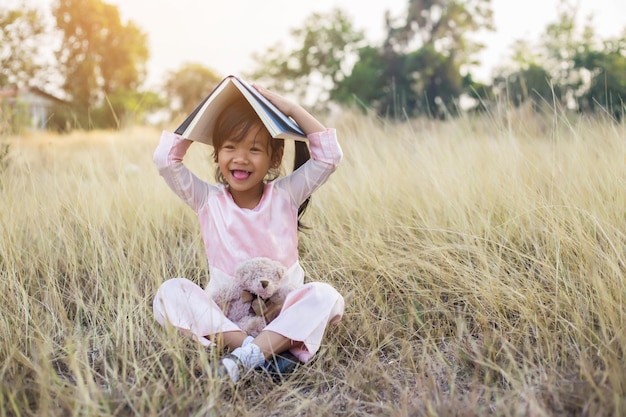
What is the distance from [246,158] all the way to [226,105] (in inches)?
9.6

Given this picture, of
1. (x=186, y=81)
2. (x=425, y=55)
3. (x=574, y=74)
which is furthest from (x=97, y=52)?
(x=574, y=74)

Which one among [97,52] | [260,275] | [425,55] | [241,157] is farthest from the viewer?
[97,52]

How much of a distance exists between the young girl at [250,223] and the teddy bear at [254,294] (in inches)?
1.8

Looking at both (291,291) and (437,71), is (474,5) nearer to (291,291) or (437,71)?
(437,71)

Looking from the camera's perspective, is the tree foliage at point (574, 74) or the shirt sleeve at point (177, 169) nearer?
the shirt sleeve at point (177, 169)

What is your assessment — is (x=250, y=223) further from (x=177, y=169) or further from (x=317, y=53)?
(x=317, y=53)

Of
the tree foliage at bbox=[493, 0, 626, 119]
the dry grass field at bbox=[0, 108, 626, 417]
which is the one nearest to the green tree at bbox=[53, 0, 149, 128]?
the tree foliage at bbox=[493, 0, 626, 119]

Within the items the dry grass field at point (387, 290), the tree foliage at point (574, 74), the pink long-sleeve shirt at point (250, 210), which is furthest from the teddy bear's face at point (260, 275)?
the tree foliage at point (574, 74)

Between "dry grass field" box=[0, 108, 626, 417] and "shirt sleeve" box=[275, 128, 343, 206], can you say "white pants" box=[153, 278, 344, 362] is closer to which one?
"dry grass field" box=[0, 108, 626, 417]

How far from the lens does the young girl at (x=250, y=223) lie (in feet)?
7.14

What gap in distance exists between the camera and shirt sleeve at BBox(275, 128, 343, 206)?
2295mm

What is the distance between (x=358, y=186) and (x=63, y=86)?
2405 centimetres

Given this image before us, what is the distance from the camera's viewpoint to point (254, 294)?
7.41 ft

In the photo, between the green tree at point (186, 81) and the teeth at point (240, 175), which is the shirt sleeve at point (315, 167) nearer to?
the teeth at point (240, 175)
